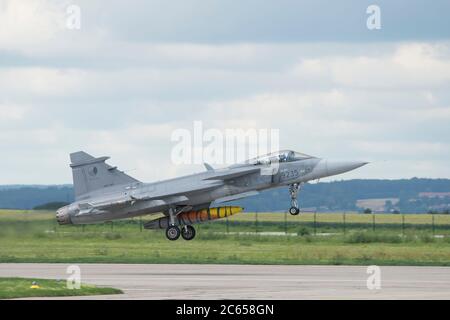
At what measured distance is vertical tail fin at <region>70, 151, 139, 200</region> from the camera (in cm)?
4881

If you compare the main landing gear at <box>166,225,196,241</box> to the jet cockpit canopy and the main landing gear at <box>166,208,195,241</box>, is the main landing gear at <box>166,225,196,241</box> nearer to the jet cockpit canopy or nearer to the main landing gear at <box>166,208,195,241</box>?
the main landing gear at <box>166,208,195,241</box>

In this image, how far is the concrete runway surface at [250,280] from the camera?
34469mm

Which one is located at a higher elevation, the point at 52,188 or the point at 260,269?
the point at 52,188

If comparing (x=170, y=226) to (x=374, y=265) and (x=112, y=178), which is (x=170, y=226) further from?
(x=374, y=265)

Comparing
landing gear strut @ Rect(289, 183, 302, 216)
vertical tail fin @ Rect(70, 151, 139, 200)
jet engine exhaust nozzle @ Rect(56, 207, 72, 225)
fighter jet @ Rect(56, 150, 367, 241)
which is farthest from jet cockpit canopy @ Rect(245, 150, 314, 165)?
jet engine exhaust nozzle @ Rect(56, 207, 72, 225)

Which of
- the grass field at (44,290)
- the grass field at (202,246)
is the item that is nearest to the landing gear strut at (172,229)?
the grass field at (202,246)

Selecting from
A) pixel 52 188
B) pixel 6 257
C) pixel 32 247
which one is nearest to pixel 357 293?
pixel 6 257

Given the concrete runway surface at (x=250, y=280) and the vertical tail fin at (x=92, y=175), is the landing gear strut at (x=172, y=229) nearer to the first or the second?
the concrete runway surface at (x=250, y=280)

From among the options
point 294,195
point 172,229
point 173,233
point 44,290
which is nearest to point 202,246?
point 172,229

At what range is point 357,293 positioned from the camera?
34781mm

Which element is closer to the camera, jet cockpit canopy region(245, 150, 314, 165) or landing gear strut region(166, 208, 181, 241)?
jet cockpit canopy region(245, 150, 314, 165)

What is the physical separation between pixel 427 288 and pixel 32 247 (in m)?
28.5
